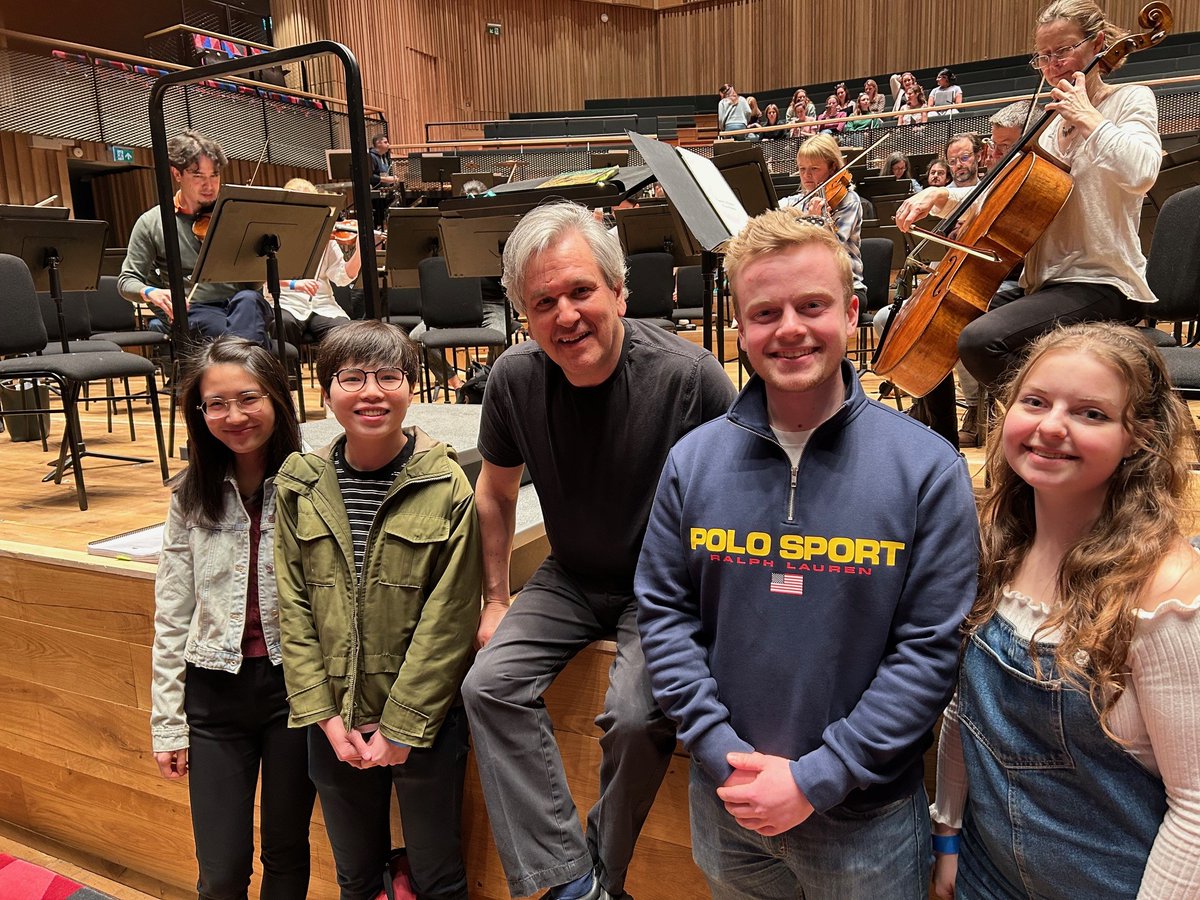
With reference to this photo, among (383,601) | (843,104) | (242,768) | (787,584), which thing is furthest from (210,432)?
(843,104)

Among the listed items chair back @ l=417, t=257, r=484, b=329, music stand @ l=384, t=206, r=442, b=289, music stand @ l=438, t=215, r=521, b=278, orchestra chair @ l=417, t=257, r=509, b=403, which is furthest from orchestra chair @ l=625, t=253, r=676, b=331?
music stand @ l=384, t=206, r=442, b=289

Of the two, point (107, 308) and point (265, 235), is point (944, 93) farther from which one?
point (265, 235)

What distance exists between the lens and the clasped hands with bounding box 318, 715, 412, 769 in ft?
4.88

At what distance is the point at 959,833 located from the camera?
1.22m

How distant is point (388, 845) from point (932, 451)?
4.17 ft

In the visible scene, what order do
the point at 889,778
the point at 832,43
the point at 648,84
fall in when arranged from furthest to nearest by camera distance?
1. the point at 648,84
2. the point at 832,43
3. the point at 889,778

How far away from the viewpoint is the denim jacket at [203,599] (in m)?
1.64

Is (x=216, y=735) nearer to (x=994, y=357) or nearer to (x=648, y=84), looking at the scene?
(x=994, y=357)

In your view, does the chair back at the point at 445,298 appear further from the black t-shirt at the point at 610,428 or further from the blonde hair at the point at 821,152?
the black t-shirt at the point at 610,428

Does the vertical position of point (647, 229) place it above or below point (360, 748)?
above

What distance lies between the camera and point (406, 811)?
63.2 inches

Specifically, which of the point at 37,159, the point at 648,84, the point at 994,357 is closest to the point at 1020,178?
the point at 994,357

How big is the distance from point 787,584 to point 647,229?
11.9 ft

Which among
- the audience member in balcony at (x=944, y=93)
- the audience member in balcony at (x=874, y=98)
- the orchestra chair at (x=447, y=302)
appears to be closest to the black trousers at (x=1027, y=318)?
the orchestra chair at (x=447, y=302)
